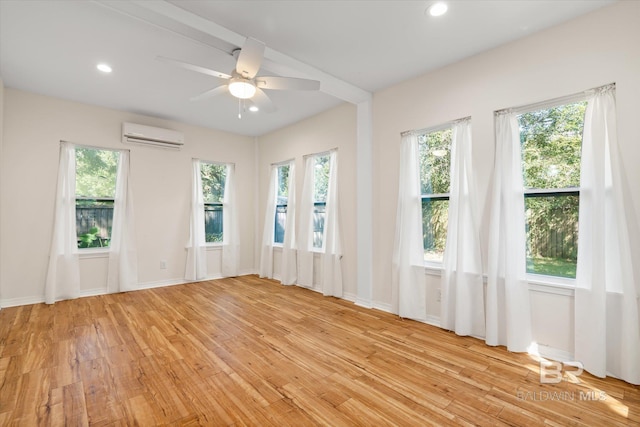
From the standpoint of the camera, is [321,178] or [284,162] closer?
[321,178]

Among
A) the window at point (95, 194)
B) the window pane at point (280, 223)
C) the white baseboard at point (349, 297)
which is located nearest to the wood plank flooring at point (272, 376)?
the white baseboard at point (349, 297)

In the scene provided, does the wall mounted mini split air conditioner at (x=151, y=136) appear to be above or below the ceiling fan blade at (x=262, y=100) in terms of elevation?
above

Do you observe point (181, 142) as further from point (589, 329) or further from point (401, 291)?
Result: point (589, 329)

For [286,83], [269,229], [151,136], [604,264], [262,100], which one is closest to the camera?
[604,264]

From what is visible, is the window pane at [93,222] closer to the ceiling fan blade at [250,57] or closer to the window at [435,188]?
the ceiling fan blade at [250,57]

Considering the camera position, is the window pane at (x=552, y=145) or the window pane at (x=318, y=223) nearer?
the window pane at (x=552, y=145)

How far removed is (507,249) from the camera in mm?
Result: 2762

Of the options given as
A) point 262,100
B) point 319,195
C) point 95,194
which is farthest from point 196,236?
point 262,100

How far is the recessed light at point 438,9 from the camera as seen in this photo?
2.34 meters

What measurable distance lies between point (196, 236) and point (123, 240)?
3.71 ft

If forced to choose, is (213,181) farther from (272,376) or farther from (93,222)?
(272,376)

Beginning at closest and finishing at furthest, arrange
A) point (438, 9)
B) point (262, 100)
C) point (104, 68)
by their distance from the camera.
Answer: point (438, 9) < point (262, 100) < point (104, 68)

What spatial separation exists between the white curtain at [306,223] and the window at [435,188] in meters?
Result: 2.06

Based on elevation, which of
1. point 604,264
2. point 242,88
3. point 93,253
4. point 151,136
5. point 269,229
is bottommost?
point 93,253
